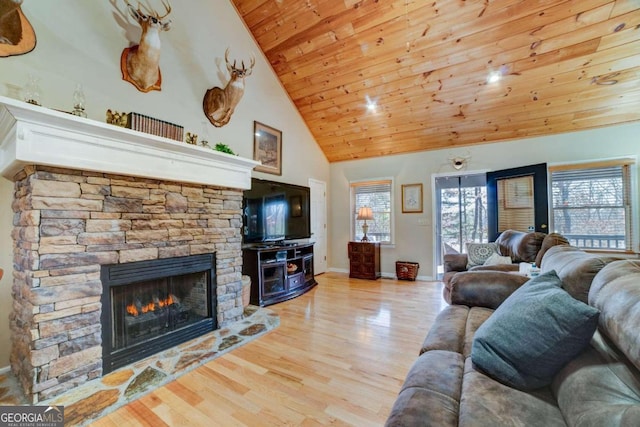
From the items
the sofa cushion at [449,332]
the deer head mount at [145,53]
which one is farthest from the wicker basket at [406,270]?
the deer head mount at [145,53]

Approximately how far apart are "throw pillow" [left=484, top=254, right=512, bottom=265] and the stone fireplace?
3.30 meters

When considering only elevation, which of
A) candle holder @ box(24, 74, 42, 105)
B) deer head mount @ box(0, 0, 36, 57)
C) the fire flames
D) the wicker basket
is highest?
deer head mount @ box(0, 0, 36, 57)

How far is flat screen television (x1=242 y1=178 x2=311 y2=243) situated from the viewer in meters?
3.59

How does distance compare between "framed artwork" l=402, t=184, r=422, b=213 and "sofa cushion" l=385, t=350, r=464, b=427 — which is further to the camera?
"framed artwork" l=402, t=184, r=422, b=213

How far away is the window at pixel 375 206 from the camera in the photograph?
5320 millimetres

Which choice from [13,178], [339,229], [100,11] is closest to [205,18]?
[100,11]

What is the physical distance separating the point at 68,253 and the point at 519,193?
5.43 meters

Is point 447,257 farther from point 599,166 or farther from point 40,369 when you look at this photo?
point 40,369

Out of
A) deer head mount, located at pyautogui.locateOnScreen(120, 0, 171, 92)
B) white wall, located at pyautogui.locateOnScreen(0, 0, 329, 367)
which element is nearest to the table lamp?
white wall, located at pyautogui.locateOnScreen(0, 0, 329, 367)

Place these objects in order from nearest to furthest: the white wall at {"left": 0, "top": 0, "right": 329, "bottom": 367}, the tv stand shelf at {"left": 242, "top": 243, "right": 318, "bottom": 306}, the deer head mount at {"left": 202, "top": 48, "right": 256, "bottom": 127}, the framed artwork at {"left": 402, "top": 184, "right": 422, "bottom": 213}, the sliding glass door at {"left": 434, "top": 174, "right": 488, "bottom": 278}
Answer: the white wall at {"left": 0, "top": 0, "right": 329, "bottom": 367} < the deer head mount at {"left": 202, "top": 48, "right": 256, "bottom": 127} < the tv stand shelf at {"left": 242, "top": 243, "right": 318, "bottom": 306} < the sliding glass door at {"left": 434, "top": 174, "right": 488, "bottom": 278} < the framed artwork at {"left": 402, "top": 184, "right": 422, "bottom": 213}

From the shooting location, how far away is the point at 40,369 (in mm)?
1654

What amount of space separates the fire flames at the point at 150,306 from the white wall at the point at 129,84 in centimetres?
80

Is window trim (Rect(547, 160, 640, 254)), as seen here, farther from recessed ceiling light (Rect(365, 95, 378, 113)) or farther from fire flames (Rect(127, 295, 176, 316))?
fire flames (Rect(127, 295, 176, 316))

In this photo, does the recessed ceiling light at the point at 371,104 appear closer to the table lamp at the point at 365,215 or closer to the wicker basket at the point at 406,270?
the table lamp at the point at 365,215
